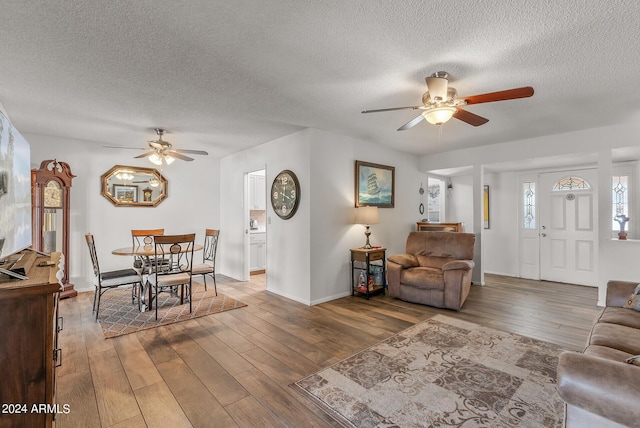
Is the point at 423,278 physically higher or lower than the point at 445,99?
lower

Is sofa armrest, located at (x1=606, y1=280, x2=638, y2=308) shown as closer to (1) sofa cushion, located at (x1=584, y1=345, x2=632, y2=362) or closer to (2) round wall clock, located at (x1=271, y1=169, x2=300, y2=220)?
(1) sofa cushion, located at (x1=584, y1=345, x2=632, y2=362)

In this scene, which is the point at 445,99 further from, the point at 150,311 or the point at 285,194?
the point at 150,311

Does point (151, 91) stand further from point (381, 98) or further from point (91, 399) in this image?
point (91, 399)

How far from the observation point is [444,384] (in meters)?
2.21

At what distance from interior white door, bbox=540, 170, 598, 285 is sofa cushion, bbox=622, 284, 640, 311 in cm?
338

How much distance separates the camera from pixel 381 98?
3098 millimetres

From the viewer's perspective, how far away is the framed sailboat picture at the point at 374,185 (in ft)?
15.8

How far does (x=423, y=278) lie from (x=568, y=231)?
341 centimetres

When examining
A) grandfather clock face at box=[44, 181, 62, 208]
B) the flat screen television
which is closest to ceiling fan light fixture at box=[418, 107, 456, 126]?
the flat screen television

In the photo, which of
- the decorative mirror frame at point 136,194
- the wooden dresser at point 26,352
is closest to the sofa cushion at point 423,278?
the wooden dresser at point 26,352

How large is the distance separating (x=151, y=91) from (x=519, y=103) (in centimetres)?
382

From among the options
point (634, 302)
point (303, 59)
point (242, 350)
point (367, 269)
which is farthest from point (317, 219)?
point (634, 302)

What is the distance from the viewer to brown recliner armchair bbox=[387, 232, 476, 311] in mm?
3910

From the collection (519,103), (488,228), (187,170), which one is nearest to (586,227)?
(488,228)
